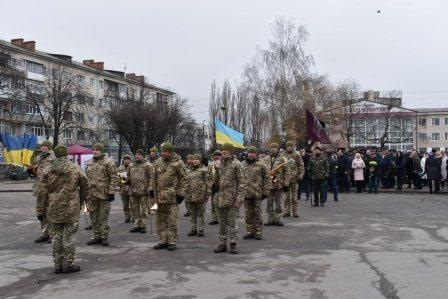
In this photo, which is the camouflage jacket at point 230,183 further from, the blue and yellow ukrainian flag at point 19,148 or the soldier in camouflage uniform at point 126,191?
the blue and yellow ukrainian flag at point 19,148

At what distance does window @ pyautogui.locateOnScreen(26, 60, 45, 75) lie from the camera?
6469 centimetres

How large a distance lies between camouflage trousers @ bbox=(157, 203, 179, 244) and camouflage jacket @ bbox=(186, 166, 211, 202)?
197cm

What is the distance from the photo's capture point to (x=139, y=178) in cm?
1239

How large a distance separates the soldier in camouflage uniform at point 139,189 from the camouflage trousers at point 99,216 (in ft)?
5.60

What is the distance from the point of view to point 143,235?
11.4m

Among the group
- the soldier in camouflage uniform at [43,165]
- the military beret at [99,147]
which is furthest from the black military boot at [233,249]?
the soldier in camouflage uniform at [43,165]

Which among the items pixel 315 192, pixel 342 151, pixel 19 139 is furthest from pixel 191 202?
pixel 19 139

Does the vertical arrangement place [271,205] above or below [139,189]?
below

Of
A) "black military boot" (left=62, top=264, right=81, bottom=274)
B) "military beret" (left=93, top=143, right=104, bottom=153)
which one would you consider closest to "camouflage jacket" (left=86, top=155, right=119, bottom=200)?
"military beret" (left=93, top=143, right=104, bottom=153)

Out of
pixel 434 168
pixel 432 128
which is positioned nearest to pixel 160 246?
pixel 434 168

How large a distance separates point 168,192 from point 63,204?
213 cm

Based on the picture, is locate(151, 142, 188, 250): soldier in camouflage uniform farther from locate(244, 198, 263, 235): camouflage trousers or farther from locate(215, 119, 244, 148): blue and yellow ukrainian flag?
locate(215, 119, 244, 148): blue and yellow ukrainian flag

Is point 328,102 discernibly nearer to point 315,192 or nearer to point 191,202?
point 315,192

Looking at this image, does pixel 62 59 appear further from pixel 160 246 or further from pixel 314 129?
pixel 160 246
